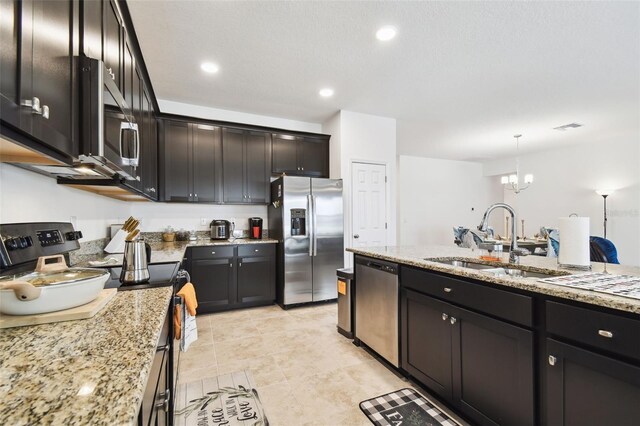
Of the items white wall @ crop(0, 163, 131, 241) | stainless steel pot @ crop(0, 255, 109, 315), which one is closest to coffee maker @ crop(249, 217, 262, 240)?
white wall @ crop(0, 163, 131, 241)

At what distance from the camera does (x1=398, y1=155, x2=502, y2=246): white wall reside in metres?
7.53

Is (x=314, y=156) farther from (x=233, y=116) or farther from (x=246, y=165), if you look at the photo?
(x=233, y=116)

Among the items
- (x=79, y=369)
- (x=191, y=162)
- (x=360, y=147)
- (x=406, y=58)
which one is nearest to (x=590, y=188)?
(x=360, y=147)

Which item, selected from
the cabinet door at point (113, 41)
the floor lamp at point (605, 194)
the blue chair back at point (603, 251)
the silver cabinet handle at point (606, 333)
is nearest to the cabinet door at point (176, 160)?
the cabinet door at point (113, 41)

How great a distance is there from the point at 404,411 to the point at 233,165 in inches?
138

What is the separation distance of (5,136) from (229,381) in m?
2.06

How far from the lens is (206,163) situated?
4062 millimetres

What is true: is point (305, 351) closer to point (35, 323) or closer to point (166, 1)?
point (35, 323)

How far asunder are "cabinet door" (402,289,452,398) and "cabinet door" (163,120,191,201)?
10.4 feet

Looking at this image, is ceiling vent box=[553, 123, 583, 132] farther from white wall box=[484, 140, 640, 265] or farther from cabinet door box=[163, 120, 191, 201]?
cabinet door box=[163, 120, 191, 201]

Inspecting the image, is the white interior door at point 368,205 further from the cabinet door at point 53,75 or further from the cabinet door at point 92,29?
the cabinet door at point 53,75

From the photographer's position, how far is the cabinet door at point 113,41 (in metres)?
1.59

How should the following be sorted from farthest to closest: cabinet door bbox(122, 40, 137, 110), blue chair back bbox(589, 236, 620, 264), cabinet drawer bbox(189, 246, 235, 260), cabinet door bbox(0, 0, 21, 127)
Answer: cabinet drawer bbox(189, 246, 235, 260)
blue chair back bbox(589, 236, 620, 264)
cabinet door bbox(122, 40, 137, 110)
cabinet door bbox(0, 0, 21, 127)

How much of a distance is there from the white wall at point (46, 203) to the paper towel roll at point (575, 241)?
2803mm
